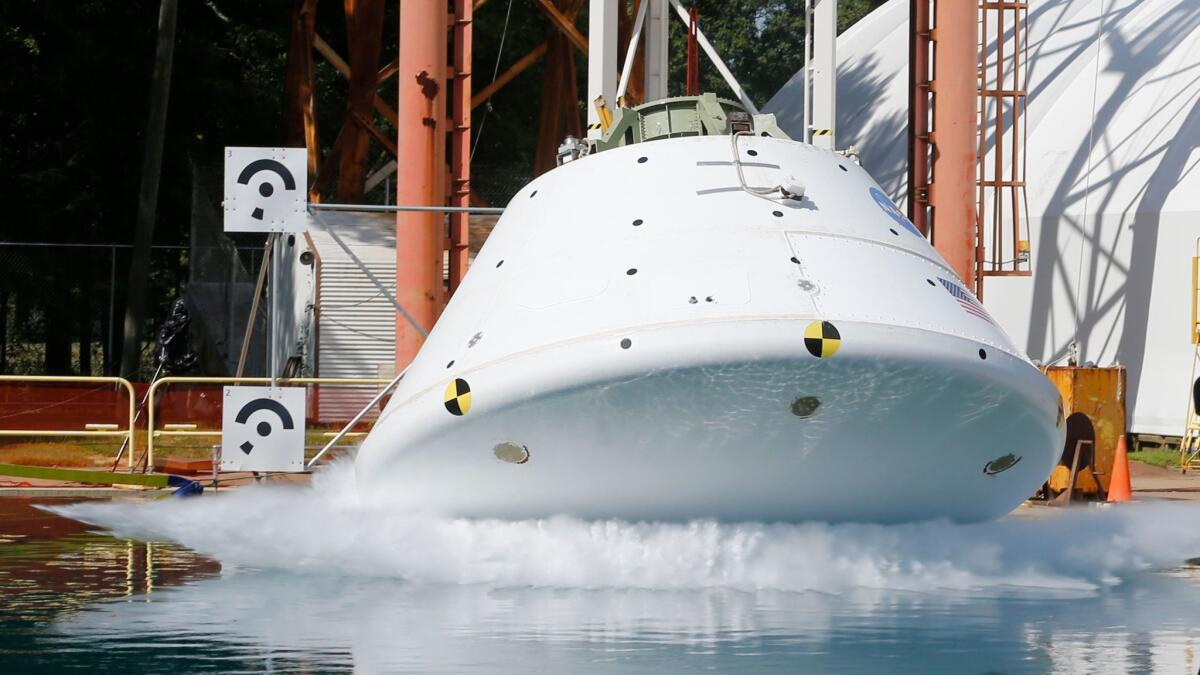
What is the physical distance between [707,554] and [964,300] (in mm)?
2197

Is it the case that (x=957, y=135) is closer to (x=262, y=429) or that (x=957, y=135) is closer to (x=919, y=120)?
(x=919, y=120)

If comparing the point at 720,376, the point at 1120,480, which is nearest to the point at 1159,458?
the point at 1120,480

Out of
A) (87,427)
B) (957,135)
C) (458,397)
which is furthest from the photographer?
(957,135)

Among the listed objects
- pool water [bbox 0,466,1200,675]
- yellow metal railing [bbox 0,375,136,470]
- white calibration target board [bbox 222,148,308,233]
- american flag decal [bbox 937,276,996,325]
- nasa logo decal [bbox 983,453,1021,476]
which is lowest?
pool water [bbox 0,466,1200,675]

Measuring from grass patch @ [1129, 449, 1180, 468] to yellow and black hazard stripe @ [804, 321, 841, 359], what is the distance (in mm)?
12331

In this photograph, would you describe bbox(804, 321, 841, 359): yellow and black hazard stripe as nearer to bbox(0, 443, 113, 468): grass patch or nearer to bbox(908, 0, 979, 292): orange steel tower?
bbox(908, 0, 979, 292): orange steel tower

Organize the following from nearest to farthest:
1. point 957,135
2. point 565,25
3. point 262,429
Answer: point 262,429, point 957,135, point 565,25

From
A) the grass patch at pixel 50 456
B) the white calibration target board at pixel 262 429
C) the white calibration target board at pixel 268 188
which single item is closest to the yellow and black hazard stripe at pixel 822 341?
the white calibration target board at pixel 262 429

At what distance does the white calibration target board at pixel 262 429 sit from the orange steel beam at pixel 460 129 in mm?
6717

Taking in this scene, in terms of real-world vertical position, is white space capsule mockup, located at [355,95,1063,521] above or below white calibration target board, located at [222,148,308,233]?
below

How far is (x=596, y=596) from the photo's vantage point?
9766 millimetres

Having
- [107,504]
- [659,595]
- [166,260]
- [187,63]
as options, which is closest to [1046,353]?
[107,504]

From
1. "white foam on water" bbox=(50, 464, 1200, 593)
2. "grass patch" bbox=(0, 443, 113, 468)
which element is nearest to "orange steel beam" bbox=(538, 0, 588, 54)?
"grass patch" bbox=(0, 443, 113, 468)

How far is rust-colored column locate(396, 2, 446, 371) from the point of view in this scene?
19672 mm
